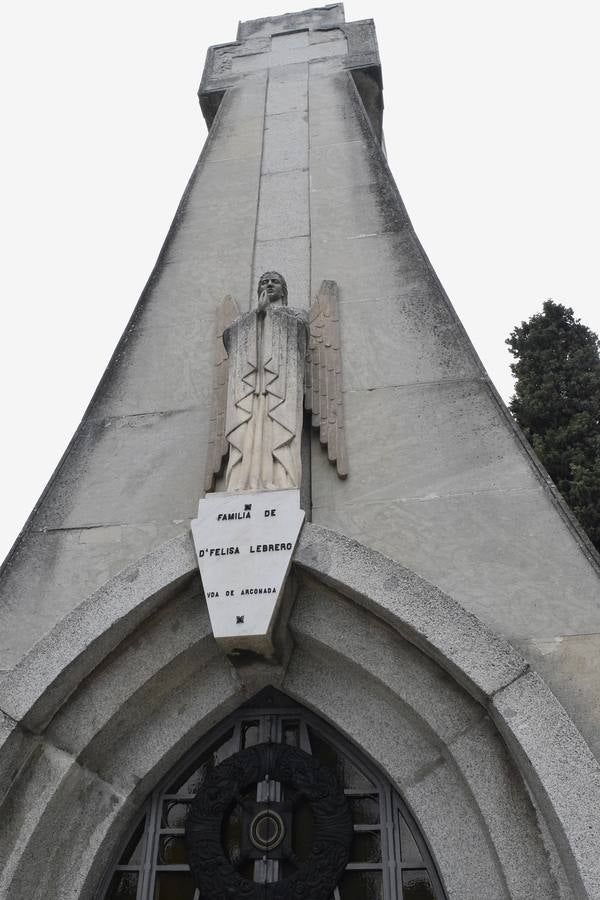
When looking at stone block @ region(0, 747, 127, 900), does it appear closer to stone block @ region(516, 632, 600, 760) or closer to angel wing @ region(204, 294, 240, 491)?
angel wing @ region(204, 294, 240, 491)

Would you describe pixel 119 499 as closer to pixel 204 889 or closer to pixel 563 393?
pixel 204 889

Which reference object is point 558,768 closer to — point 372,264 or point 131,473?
point 131,473

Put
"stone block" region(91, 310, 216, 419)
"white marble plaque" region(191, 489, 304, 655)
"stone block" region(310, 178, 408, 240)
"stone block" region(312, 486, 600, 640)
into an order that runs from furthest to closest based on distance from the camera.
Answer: "stone block" region(310, 178, 408, 240)
"stone block" region(91, 310, 216, 419)
"stone block" region(312, 486, 600, 640)
"white marble plaque" region(191, 489, 304, 655)

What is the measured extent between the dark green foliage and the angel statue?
538 centimetres

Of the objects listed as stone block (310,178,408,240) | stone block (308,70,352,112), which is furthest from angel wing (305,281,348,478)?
stone block (308,70,352,112)

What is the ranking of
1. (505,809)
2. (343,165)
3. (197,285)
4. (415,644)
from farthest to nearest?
(343,165) → (197,285) → (415,644) → (505,809)

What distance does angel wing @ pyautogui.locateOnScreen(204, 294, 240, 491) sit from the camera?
6418mm

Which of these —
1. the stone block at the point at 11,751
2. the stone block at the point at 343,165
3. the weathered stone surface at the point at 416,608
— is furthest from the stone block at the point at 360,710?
the stone block at the point at 343,165

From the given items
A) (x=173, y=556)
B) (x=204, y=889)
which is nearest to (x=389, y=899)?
(x=204, y=889)

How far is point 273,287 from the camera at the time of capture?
23.0 feet

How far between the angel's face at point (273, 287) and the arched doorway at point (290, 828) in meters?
3.27

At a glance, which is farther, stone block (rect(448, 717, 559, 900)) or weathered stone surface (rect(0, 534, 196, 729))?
weathered stone surface (rect(0, 534, 196, 729))

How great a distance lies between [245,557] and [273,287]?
8.78 feet

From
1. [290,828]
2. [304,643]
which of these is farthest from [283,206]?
[290,828]
